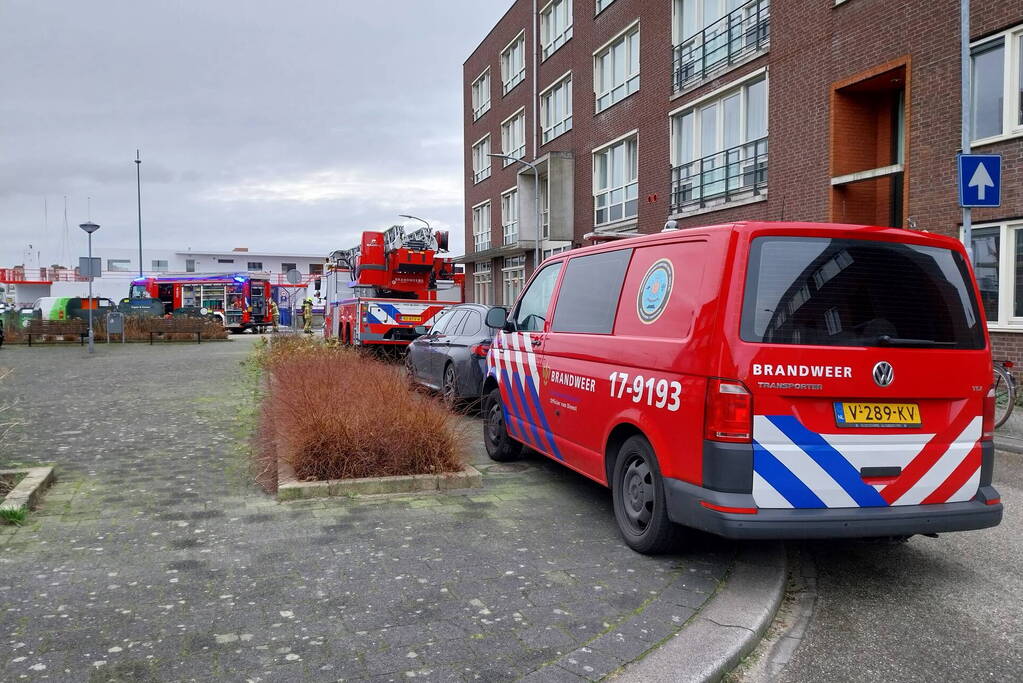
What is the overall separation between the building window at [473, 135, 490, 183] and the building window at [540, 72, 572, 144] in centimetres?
691

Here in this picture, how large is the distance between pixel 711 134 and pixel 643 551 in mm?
17058

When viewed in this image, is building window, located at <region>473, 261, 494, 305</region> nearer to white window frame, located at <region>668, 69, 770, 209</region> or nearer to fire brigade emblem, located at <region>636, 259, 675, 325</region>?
white window frame, located at <region>668, 69, 770, 209</region>

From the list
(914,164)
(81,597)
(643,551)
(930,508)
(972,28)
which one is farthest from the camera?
(914,164)

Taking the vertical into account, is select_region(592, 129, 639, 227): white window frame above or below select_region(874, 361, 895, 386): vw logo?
above

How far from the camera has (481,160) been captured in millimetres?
38312

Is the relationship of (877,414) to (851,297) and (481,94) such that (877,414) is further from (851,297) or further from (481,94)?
(481,94)

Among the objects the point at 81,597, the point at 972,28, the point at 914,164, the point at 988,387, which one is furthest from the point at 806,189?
the point at 81,597

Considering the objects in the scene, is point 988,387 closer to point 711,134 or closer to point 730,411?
point 730,411

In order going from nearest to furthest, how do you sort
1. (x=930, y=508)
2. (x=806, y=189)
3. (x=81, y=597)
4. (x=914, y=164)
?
(x=81, y=597), (x=930, y=508), (x=914, y=164), (x=806, y=189)

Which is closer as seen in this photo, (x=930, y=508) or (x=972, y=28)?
(x=930, y=508)

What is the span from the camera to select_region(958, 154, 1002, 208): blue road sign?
33.6ft

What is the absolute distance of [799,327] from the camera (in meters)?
3.88

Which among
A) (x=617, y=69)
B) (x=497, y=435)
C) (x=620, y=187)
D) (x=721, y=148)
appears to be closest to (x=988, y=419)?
(x=497, y=435)

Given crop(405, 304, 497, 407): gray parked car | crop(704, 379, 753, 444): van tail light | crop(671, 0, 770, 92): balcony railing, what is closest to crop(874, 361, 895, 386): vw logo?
crop(704, 379, 753, 444): van tail light
